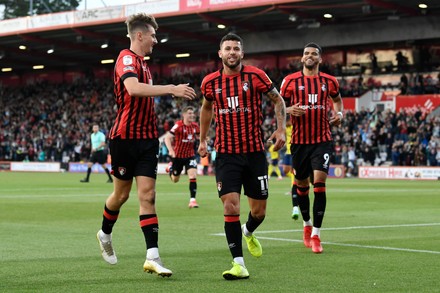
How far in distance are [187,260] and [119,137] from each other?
177 cm

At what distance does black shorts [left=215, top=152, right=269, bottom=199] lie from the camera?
29.0ft

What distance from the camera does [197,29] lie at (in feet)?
176

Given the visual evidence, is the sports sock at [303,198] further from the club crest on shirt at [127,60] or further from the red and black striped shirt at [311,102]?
the club crest on shirt at [127,60]

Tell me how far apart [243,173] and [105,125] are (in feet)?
163

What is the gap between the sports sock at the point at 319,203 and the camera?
11.1 m

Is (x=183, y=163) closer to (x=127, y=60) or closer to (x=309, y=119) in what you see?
(x=309, y=119)

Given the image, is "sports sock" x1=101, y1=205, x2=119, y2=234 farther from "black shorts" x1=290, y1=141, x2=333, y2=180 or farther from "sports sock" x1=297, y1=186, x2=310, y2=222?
"sports sock" x1=297, y1=186, x2=310, y2=222

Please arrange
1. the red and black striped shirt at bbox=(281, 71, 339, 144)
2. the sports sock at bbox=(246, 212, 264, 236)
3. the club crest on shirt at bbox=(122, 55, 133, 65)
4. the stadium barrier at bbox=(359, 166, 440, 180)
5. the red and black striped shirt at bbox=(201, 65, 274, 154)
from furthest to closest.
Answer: the stadium barrier at bbox=(359, 166, 440, 180), the red and black striped shirt at bbox=(281, 71, 339, 144), the sports sock at bbox=(246, 212, 264, 236), the red and black striped shirt at bbox=(201, 65, 274, 154), the club crest on shirt at bbox=(122, 55, 133, 65)

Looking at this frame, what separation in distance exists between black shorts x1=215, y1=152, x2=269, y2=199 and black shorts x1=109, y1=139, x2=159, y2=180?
719 millimetres

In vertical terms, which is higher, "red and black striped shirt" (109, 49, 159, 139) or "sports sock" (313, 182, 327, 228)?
"red and black striped shirt" (109, 49, 159, 139)

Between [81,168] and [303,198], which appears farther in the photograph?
[81,168]

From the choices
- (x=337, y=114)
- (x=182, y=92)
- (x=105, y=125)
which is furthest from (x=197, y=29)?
(x=182, y=92)

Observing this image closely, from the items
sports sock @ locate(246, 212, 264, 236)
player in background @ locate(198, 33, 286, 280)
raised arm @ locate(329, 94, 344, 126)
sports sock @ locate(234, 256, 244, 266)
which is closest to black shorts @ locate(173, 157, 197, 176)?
raised arm @ locate(329, 94, 344, 126)

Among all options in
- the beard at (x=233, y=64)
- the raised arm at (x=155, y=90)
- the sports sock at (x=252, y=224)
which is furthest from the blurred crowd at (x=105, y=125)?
the raised arm at (x=155, y=90)
